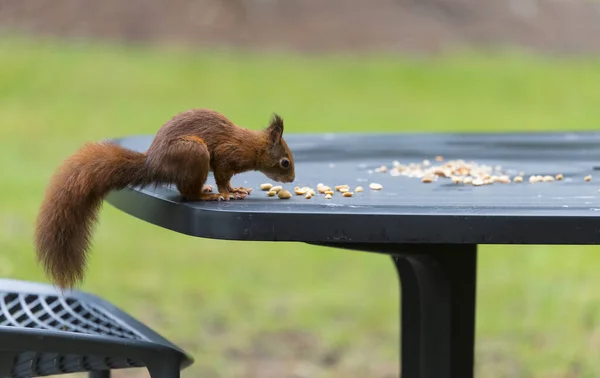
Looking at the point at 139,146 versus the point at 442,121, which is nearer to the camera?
the point at 139,146

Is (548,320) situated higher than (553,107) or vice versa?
(553,107)

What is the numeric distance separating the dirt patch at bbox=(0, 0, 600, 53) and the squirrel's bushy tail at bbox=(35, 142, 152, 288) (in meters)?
10.6

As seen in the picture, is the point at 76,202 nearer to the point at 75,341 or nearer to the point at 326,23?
the point at 75,341

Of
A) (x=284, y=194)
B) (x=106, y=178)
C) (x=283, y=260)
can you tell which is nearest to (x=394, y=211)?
(x=284, y=194)

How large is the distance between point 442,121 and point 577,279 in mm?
3951

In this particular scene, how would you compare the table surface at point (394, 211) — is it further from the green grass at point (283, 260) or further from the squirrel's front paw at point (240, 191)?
the green grass at point (283, 260)

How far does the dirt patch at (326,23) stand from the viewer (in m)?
12.4

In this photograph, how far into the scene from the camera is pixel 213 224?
1.51 meters

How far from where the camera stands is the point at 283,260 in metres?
4.94

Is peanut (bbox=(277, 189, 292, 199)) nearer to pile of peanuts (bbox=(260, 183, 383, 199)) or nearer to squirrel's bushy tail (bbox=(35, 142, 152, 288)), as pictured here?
pile of peanuts (bbox=(260, 183, 383, 199))

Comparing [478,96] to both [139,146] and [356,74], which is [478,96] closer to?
[356,74]

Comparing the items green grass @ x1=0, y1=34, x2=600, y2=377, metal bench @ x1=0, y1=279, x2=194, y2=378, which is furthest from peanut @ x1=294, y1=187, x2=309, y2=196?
green grass @ x1=0, y1=34, x2=600, y2=377

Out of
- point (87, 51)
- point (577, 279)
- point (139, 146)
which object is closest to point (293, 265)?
point (577, 279)

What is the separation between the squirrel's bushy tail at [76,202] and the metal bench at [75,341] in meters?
0.19
